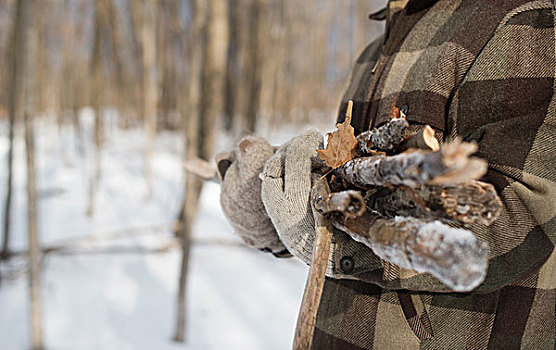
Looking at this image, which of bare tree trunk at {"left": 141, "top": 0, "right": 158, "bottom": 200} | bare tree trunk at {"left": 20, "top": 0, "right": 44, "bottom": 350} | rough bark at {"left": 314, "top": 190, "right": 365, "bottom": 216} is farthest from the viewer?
bare tree trunk at {"left": 141, "top": 0, "right": 158, "bottom": 200}

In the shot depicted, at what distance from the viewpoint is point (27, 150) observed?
2.58 meters

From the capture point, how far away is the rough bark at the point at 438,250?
0.51 meters

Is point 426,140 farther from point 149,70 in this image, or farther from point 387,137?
point 149,70

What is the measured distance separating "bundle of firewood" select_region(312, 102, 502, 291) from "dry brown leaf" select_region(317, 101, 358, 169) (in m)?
0.02

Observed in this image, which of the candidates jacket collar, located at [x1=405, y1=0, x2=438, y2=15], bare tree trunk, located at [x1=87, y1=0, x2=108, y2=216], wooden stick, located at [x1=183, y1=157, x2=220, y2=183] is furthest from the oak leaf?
bare tree trunk, located at [x1=87, y1=0, x2=108, y2=216]

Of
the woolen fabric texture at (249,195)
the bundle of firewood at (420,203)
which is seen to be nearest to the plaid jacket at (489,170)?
the bundle of firewood at (420,203)

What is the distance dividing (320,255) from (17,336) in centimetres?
323

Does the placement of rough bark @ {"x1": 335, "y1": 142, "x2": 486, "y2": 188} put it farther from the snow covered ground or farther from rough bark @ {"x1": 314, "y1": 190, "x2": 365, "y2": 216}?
the snow covered ground

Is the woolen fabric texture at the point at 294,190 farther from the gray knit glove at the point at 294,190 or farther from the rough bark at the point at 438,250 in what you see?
the rough bark at the point at 438,250

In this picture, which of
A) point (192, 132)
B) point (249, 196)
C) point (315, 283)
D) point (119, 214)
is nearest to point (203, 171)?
point (249, 196)

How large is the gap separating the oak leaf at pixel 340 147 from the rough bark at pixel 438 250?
0.23 m

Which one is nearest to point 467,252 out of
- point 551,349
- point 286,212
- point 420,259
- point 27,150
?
point 420,259

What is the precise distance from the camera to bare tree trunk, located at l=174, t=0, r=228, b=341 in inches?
118

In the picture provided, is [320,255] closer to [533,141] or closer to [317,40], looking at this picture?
[533,141]
